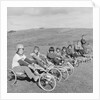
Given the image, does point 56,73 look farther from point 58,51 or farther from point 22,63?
point 22,63

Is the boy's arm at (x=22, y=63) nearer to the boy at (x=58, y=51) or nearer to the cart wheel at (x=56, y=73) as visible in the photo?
the cart wheel at (x=56, y=73)

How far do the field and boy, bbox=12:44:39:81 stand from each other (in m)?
0.07

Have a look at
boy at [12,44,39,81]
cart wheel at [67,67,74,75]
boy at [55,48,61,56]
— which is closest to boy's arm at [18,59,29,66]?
boy at [12,44,39,81]

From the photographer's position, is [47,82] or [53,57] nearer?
[47,82]

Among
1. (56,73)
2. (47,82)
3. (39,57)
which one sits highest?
(39,57)

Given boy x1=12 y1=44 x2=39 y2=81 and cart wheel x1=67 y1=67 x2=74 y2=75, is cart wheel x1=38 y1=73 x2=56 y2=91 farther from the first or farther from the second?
cart wheel x1=67 y1=67 x2=74 y2=75

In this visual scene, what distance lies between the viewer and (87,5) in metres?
5.40

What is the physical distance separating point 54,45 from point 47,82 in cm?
62

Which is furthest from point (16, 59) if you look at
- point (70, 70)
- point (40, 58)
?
point (70, 70)

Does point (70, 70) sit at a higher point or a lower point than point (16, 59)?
lower

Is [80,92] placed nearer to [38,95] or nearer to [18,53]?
[38,95]

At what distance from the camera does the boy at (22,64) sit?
5305 mm

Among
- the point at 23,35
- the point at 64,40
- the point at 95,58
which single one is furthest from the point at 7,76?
the point at 95,58

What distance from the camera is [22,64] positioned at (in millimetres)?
5320
